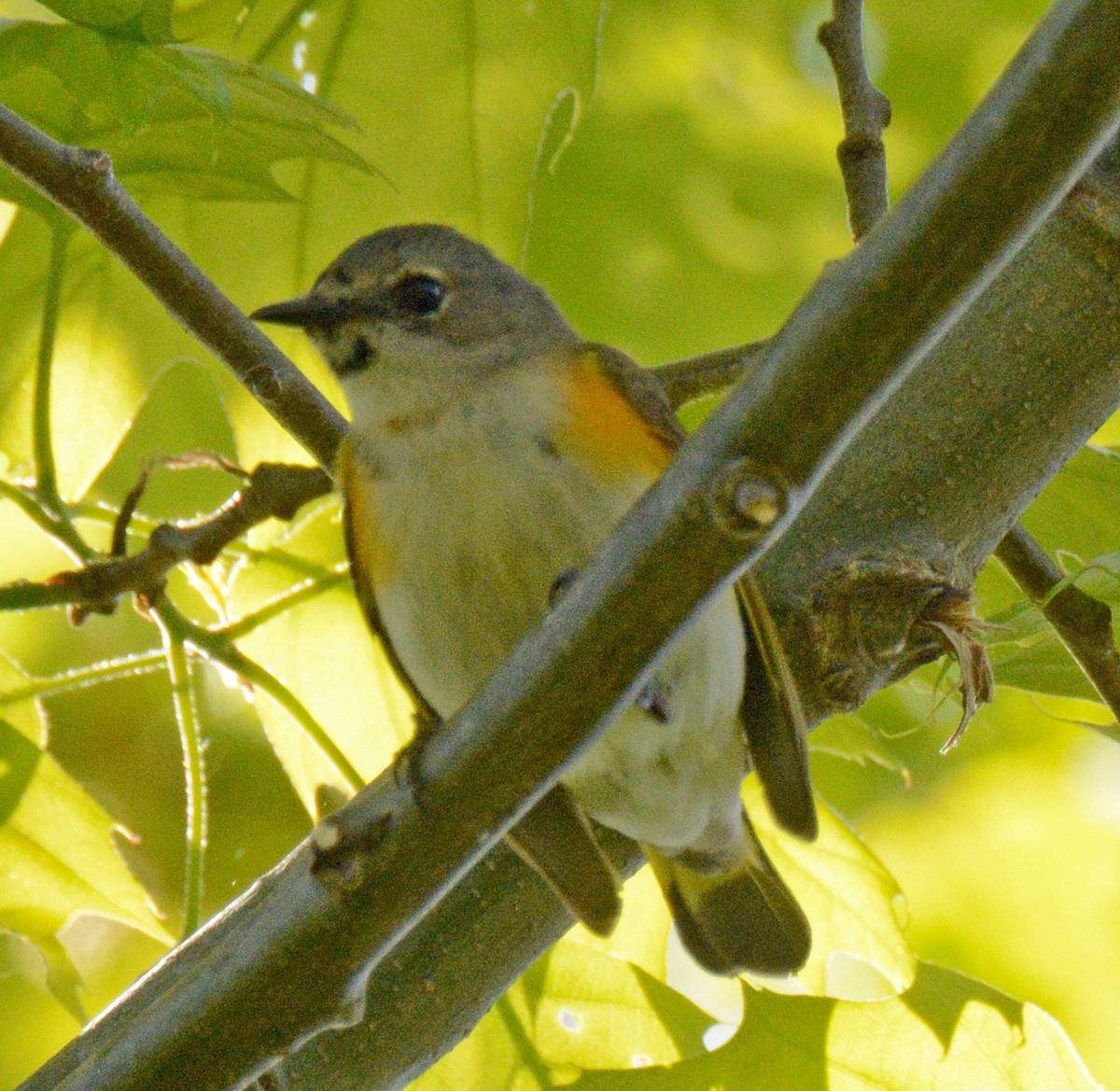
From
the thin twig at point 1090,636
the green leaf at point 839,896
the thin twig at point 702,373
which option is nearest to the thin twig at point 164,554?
the thin twig at point 702,373

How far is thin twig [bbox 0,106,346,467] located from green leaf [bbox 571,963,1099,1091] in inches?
38.7

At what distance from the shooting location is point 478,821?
1.26m

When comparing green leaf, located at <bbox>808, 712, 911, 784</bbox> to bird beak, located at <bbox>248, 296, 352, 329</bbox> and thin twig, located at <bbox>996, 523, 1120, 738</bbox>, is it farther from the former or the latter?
bird beak, located at <bbox>248, 296, 352, 329</bbox>

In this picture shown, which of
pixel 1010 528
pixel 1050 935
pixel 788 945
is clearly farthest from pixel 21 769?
pixel 1050 935

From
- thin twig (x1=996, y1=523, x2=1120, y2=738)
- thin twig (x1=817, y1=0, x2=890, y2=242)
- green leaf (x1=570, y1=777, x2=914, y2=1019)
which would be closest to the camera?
thin twig (x1=996, y1=523, x2=1120, y2=738)

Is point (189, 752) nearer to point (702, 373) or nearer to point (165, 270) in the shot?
point (165, 270)

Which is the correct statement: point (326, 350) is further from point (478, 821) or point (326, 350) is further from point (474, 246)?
point (478, 821)

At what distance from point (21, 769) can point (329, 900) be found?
3.40 feet

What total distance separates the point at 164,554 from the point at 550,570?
0.52 meters

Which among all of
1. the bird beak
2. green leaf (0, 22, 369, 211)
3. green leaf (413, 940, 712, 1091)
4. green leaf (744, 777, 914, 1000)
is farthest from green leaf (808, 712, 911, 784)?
green leaf (0, 22, 369, 211)

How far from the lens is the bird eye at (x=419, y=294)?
2396 mm

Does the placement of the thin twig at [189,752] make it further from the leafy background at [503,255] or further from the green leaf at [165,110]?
the green leaf at [165,110]

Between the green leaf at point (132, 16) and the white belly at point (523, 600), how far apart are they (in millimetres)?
689

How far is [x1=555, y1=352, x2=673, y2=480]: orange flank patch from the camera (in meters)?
1.99
